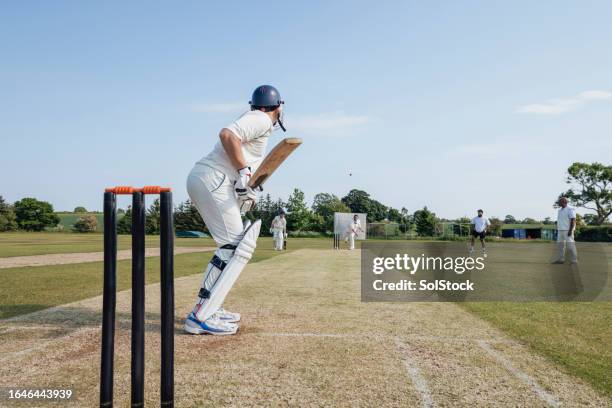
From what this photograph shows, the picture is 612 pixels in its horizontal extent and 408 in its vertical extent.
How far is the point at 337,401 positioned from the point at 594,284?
9516 mm

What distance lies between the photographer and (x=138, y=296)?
251 centimetres

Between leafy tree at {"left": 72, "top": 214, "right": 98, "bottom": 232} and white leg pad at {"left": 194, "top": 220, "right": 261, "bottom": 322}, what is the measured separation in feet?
284

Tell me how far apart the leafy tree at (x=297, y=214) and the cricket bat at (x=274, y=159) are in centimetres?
8541

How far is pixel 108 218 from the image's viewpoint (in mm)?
2631

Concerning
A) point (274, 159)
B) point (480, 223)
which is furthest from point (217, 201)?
point (480, 223)

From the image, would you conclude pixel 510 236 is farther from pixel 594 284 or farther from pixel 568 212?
pixel 594 284

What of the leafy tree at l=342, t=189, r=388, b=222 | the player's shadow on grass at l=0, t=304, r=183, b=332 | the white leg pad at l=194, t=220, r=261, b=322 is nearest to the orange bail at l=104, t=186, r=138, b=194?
the white leg pad at l=194, t=220, r=261, b=322

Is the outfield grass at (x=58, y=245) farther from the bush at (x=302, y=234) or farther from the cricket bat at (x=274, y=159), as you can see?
the bush at (x=302, y=234)

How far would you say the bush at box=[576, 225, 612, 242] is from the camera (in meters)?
51.1

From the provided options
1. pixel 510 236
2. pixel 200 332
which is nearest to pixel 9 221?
pixel 510 236

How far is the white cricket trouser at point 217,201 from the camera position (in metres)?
4.60

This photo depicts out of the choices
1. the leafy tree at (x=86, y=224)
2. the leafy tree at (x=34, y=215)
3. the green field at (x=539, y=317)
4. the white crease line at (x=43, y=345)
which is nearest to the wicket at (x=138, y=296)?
the white crease line at (x=43, y=345)

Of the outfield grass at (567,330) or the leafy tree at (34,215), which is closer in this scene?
the outfield grass at (567,330)

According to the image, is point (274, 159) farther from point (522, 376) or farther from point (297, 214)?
point (297, 214)
